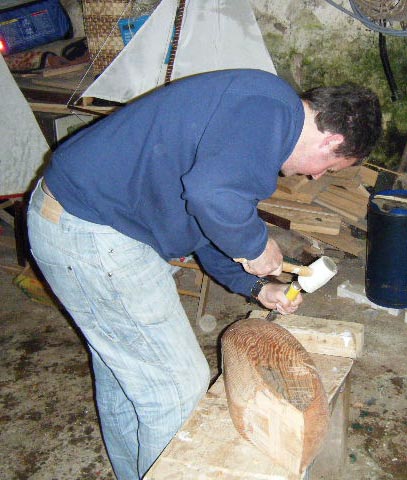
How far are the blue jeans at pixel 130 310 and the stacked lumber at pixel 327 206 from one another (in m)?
2.47

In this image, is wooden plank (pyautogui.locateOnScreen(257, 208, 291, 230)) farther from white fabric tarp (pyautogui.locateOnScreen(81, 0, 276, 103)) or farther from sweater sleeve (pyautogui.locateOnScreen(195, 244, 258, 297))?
sweater sleeve (pyautogui.locateOnScreen(195, 244, 258, 297))

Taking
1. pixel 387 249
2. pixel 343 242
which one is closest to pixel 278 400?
pixel 387 249

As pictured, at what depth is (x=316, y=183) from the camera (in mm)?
4496

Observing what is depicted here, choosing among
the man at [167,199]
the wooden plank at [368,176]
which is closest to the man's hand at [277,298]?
the man at [167,199]

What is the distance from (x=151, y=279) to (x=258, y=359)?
0.46 metres

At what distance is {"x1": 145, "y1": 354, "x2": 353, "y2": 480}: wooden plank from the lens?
5.24 ft

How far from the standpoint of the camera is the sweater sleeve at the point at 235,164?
153 cm

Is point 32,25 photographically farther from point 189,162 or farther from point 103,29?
point 189,162

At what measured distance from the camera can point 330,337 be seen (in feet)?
6.83

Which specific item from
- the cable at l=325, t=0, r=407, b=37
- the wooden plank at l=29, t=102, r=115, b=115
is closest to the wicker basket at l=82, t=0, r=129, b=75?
the wooden plank at l=29, t=102, r=115, b=115

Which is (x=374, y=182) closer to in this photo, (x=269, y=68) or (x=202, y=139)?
(x=269, y=68)

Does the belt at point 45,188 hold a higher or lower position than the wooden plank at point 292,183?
higher

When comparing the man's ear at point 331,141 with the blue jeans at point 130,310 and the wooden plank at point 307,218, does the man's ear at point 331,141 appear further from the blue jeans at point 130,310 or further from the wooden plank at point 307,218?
the wooden plank at point 307,218

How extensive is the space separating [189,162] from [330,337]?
92cm
